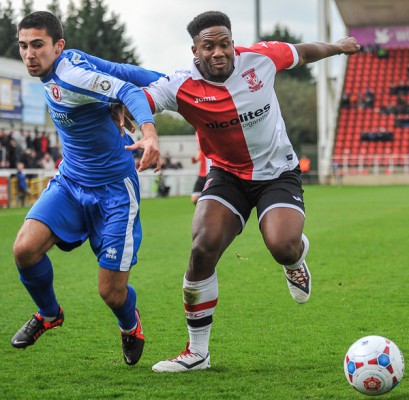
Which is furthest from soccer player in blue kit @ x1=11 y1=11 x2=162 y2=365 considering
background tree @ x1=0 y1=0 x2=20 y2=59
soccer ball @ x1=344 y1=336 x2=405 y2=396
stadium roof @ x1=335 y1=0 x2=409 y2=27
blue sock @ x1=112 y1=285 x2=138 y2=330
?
background tree @ x1=0 y1=0 x2=20 y2=59

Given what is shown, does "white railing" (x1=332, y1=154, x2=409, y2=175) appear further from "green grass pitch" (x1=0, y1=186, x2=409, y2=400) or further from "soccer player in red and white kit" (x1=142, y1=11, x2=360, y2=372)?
"soccer player in red and white kit" (x1=142, y1=11, x2=360, y2=372)

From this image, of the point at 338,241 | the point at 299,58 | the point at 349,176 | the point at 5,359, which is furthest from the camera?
the point at 349,176

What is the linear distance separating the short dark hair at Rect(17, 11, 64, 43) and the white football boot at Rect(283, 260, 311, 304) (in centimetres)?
236

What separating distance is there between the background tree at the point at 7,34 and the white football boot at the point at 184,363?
6022 cm

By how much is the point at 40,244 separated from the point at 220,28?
1.82m

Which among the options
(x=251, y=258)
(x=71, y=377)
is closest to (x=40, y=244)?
(x=71, y=377)

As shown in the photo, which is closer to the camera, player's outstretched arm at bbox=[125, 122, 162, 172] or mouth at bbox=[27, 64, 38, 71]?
player's outstretched arm at bbox=[125, 122, 162, 172]

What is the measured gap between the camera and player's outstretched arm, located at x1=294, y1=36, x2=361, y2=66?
6363mm

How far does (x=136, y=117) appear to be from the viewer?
504 cm

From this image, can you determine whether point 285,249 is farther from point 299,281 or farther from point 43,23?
point 43,23

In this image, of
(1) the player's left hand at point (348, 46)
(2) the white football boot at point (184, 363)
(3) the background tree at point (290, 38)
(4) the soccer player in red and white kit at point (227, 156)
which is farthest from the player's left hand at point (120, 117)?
(3) the background tree at point (290, 38)

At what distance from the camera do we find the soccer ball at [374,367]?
15.2 ft

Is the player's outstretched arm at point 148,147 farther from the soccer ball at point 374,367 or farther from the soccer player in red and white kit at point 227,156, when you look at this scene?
→ the soccer ball at point 374,367

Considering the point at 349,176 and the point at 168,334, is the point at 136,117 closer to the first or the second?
the point at 168,334
